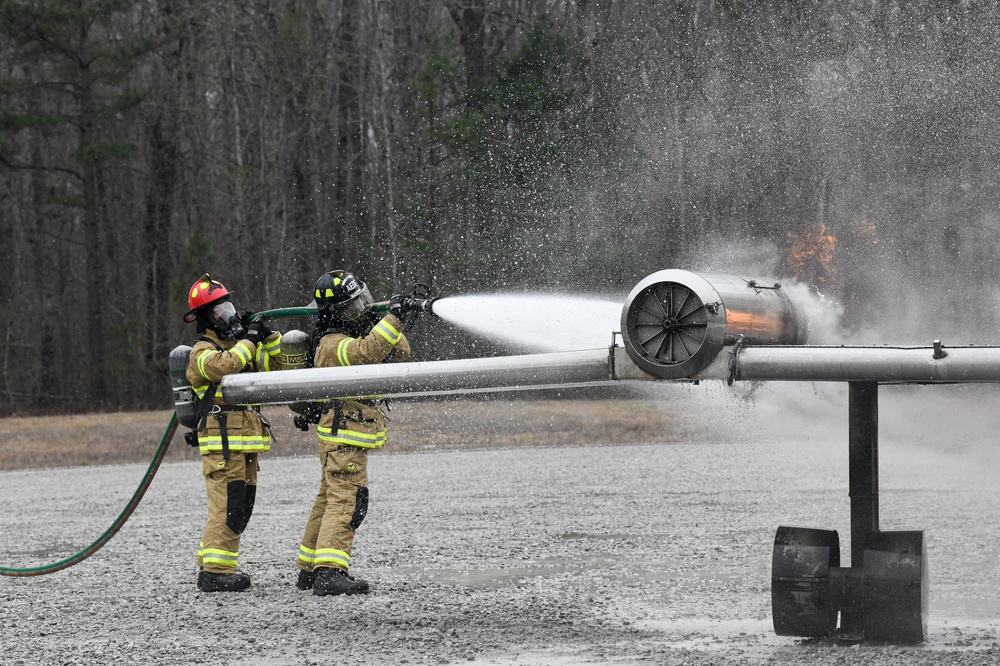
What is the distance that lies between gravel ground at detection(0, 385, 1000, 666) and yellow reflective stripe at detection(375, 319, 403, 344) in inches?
55.4

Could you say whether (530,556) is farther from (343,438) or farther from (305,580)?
(343,438)

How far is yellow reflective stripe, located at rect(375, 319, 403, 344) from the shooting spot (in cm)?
698

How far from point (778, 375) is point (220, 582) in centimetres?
372

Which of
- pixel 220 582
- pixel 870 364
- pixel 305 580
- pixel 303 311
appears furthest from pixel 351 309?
pixel 870 364

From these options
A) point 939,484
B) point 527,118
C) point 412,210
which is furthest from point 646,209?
point 939,484

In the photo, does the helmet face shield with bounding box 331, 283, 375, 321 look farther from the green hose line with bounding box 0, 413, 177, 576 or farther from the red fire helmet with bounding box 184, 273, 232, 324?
the green hose line with bounding box 0, 413, 177, 576

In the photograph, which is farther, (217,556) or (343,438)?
(217,556)

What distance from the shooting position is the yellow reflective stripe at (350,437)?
23.5ft

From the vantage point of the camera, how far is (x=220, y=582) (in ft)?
24.6

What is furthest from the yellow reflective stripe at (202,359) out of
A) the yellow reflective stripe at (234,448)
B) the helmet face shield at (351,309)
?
the helmet face shield at (351,309)

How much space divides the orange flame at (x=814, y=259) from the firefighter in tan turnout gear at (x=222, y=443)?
647 centimetres

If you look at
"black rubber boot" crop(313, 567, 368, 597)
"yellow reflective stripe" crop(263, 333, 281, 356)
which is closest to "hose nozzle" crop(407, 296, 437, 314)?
"yellow reflective stripe" crop(263, 333, 281, 356)

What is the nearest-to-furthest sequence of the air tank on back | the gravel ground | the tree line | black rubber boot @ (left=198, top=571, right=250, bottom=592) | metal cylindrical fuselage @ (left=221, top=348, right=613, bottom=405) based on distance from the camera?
1. the air tank on back
2. metal cylindrical fuselage @ (left=221, top=348, right=613, bottom=405)
3. the gravel ground
4. black rubber boot @ (left=198, top=571, right=250, bottom=592)
5. the tree line

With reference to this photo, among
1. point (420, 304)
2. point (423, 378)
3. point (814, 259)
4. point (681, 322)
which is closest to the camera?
point (681, 322)
